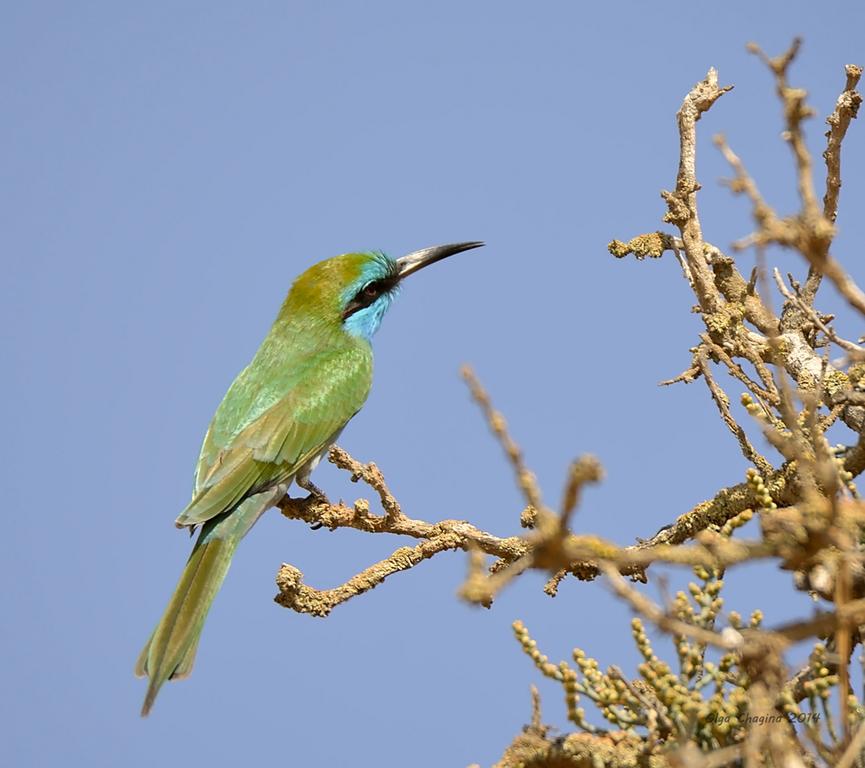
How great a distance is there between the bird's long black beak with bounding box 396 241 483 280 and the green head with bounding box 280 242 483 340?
12cm

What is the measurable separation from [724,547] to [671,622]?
14 centimetres

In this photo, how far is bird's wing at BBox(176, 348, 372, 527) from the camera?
172 inches

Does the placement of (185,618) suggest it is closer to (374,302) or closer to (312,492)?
(312,492)

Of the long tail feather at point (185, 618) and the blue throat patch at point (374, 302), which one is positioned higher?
the blue throat patch at point (374, 302)

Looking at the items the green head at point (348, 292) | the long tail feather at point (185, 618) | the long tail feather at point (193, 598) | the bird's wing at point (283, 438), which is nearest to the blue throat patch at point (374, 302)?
the green head at point (348, 292)

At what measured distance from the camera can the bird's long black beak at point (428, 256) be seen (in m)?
5.73

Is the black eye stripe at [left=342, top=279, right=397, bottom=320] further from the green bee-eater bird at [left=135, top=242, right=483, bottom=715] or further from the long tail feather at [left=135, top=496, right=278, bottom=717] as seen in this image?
the long tail feather at [left=135, top=496, right=278, bottom=717]

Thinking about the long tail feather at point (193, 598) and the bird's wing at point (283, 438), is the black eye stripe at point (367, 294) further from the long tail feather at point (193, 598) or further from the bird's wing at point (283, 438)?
the long tail feather at point (193, 598)

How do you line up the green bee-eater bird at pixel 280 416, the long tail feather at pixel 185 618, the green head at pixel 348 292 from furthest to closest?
the green head at pixel 348 292, the green bee-eater bird at pixel 280 416, the long tail feather at pixel 185 618

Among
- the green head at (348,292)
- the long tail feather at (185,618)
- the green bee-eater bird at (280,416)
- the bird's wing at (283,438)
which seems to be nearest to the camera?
the long tail feather at (185,618)

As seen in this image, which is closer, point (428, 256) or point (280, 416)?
point (280, 416)

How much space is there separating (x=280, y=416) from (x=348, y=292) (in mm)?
917

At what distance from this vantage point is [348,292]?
5.38 meters

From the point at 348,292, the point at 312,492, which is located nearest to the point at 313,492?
the point at 312,492
